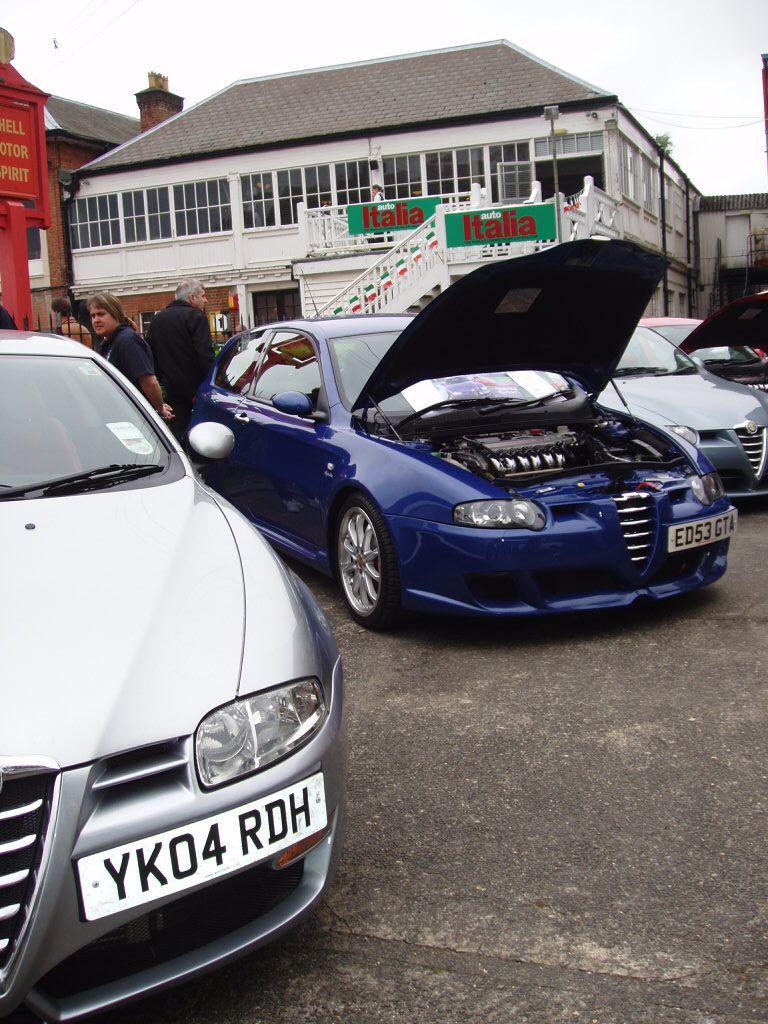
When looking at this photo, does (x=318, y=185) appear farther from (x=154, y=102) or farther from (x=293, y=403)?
(x=293, y=403)

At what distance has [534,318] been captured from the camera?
5.07 metres

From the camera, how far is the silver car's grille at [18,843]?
1712 mm

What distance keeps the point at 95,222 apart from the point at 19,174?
21729 mm

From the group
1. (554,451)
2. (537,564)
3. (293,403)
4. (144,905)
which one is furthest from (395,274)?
(144,905)

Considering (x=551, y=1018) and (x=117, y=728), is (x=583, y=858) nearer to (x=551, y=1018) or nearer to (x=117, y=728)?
(x=551, y=1018)

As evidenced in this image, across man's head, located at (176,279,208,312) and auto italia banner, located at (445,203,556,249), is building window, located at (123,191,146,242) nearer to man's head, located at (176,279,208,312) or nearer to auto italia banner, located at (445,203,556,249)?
auto italia banner, located at (445,203,556,249)

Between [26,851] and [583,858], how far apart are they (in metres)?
1.51

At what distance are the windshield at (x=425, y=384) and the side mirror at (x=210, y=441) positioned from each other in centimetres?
181

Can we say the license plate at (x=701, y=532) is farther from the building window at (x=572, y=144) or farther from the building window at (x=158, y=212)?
the building window at (x=158, y=212)

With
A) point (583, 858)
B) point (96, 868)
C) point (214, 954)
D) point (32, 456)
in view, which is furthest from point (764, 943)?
point (32, 456)

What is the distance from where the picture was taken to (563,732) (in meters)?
3.49

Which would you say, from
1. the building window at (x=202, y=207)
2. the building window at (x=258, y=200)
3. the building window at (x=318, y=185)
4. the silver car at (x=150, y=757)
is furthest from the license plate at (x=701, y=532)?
the building window at (x=202, y=207)

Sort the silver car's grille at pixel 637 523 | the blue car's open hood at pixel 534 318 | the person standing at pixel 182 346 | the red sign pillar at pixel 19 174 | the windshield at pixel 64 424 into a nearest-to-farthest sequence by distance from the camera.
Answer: the windshield at pixel 64 424 → the silver car's grille at pixel 637 523 → the blue car's open hood at pixel 534 318 → the person standing at pixel 182 346 → the red sign pillar at pixel 19 174

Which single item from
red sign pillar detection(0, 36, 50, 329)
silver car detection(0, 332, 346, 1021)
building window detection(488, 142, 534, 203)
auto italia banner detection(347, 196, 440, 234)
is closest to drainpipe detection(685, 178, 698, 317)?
building window detection(488, 142, 534, 203)
